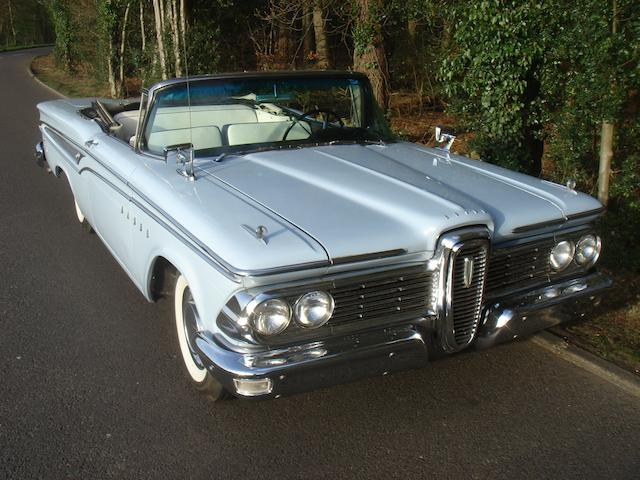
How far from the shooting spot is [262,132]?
433cm

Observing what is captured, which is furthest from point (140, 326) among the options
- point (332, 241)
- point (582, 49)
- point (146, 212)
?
point (582, 49)

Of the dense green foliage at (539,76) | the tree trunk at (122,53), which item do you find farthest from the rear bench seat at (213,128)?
the tree trunk at (122,53)

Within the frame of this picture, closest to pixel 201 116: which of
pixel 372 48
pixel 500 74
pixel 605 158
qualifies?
pixel 500 74

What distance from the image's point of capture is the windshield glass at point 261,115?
4.13m

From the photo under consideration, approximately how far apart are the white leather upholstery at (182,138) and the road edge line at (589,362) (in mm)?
2396

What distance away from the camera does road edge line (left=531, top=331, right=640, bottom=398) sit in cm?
354

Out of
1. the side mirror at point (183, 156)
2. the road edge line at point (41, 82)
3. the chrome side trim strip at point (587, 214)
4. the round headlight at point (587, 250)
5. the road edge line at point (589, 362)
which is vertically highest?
the side mirror at point (183, 156)

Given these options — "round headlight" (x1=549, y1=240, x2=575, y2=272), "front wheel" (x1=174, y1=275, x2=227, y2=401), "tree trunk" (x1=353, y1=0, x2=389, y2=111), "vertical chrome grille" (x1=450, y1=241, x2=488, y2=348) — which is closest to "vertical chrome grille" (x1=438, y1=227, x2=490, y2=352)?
"vertical chrome grille" (x1=450, y1=241, x2=488, y2=348)

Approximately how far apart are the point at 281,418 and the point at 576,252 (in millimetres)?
1811

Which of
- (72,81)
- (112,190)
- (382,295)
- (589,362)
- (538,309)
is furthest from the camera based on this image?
(72,81)

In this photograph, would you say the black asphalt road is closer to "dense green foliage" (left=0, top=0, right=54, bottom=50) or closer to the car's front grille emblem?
the car's front grille emblem

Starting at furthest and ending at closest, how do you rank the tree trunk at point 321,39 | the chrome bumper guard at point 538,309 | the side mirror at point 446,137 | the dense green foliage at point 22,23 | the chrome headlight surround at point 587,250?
1. the dense green foliage at point 22,23
2. the tree trunk at point 321,39
3. the side mirror at point 446,137
4. the chrome headlight surround at point 587,250
5. the chrome bumper guard at point 538,309

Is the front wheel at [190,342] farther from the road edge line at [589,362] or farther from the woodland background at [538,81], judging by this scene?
the road edge line at [589,362]

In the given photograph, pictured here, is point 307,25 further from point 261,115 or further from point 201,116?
point 201,116
